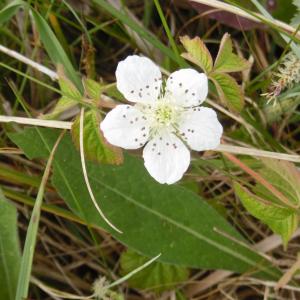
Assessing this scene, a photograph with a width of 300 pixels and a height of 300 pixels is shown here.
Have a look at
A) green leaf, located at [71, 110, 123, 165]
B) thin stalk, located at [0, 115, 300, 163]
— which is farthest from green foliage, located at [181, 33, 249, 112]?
green leaf, located at [71, 110, 123, 165]

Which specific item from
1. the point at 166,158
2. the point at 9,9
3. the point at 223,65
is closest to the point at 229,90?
the point at 223,65

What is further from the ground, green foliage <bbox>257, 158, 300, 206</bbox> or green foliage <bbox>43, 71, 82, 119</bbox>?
green foliage <bbox>43, 71, 82, 119</bbox>

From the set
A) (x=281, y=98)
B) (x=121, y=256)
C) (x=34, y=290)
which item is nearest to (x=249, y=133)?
(x=281, y=98)

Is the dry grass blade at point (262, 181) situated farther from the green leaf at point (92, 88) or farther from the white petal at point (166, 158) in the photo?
the green leaf at point (92, 88)

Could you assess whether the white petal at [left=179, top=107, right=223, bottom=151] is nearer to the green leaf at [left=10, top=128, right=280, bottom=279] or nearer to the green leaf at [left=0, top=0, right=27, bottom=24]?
the green leaf at [left=10, top=128, right=280, bottom=279]

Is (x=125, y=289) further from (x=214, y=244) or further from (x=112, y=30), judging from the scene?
(x=112, y=30)
